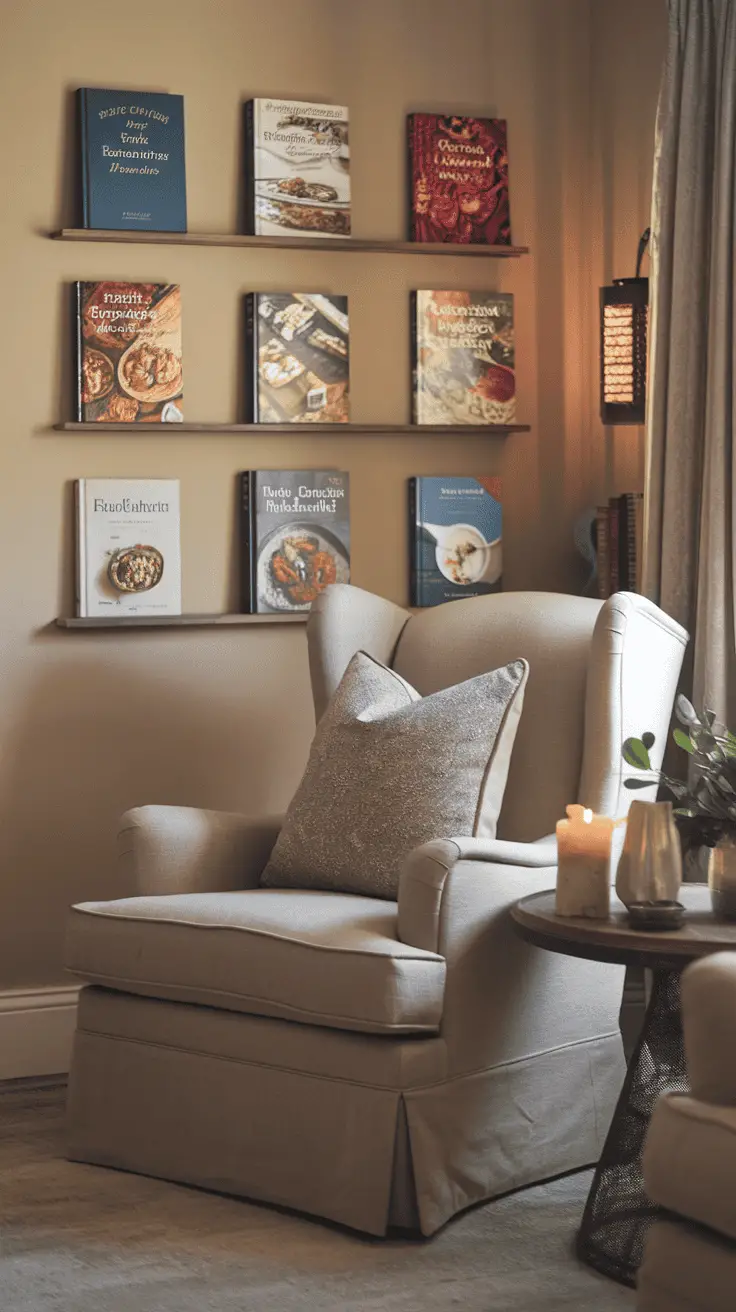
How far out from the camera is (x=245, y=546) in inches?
148

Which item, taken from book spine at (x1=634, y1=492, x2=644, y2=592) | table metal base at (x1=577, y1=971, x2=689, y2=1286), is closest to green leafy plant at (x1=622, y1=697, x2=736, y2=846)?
table metal base at (x1=577, y1=971, x2=689, y2=1286)

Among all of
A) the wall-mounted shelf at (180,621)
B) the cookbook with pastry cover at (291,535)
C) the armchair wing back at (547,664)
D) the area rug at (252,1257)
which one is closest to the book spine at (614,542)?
the armchair wing back at (547,664)

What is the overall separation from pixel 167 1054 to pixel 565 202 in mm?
2346

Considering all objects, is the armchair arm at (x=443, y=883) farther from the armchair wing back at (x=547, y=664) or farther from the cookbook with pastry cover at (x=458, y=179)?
the cookbook with pastry cover at (x=458, y=179)

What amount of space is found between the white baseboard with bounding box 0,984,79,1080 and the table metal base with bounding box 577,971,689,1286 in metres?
1.48

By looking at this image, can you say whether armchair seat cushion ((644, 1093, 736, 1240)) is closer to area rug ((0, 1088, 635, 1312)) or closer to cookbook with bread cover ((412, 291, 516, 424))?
area rug ((0, 1088, 635, 1312))

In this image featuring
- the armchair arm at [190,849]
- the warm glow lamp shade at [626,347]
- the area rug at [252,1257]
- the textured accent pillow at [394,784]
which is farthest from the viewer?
the warm glow lamp shade at [626,347]

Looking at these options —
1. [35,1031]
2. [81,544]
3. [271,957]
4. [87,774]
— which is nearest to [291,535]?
[81,544]

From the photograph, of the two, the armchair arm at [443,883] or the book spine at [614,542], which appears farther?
the book spine at [614,542]

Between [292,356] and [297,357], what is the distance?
1cm

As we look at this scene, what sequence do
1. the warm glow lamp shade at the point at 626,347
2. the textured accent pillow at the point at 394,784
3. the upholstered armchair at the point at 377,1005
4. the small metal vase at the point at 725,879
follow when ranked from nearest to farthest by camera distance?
the small metal vase at the point at 725,879
the upholstered armchair at the point at 377,1005
the textured accent pillow at the point at 394,784
the warm glow lamp shade at the point at 626,347

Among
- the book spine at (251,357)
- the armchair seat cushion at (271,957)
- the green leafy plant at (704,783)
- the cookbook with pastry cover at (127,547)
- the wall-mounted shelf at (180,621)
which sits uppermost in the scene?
the book spine at (251,357)

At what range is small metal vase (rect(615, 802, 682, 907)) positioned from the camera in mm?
2391

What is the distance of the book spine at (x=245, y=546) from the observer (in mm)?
3732
